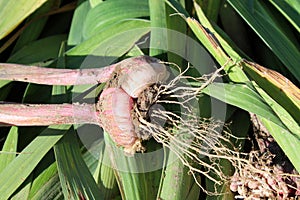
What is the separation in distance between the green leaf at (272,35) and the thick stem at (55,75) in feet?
0.85

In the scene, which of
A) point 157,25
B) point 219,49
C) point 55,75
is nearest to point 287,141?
point 219,49

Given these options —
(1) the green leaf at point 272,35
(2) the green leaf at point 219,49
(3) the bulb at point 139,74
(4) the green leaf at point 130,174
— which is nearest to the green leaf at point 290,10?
(1) the green leaf at point 272,35

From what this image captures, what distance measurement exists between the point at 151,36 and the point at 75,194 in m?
0.32

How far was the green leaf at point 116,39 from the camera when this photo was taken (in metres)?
1.12

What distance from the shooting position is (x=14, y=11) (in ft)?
4.00

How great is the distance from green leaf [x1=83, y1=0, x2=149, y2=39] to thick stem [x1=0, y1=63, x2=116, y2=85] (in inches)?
5.7

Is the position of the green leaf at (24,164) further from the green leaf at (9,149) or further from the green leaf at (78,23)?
the green leaf at (78,23)

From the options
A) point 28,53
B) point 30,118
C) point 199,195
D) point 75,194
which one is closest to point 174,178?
point 199,195

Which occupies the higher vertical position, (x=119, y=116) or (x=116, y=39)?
(x=116, y=39)

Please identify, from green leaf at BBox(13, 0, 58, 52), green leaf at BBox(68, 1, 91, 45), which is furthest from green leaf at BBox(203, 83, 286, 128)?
green leaf at BBox(13, 0, 58, 52)

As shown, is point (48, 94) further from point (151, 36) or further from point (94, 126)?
point (151, 36)

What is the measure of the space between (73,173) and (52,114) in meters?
0.11

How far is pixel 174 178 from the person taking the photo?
100cm

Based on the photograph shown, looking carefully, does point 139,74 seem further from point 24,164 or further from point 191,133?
point 24,164
